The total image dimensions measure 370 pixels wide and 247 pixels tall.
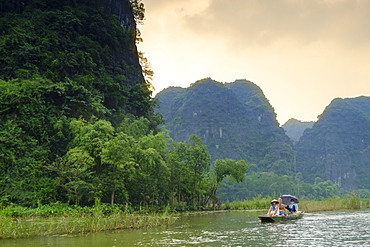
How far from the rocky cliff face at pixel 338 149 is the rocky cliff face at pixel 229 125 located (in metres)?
9.01

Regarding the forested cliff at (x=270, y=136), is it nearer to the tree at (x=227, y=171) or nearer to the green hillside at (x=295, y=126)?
the green hillside at (x=295, y=126)

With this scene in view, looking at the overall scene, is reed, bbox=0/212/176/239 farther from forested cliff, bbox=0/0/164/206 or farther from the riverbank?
forested cliff, bbox=0/0/164/206

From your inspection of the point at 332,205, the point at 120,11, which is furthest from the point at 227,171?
the point at 120,11

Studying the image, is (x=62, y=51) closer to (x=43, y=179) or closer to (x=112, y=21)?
(x=112, y=21)

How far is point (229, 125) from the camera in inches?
4070

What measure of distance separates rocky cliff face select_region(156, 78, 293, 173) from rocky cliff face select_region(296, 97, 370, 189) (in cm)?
901

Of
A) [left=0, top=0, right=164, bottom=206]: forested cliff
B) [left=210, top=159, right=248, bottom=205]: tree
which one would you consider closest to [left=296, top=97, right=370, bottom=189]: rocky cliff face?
[left=210, top=159, right=248, bottom=205]: tree

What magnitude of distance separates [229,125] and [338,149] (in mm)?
33259

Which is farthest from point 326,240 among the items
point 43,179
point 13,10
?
point 13,10

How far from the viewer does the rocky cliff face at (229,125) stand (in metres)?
95.6

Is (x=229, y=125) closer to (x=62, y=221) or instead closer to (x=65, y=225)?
(x=62, y=221)

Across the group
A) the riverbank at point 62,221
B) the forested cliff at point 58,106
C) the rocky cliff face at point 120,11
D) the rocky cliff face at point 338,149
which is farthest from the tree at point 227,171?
the rocky cliff face at point 338,149

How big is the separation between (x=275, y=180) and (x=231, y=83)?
249 feet

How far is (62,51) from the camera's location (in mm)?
26984
